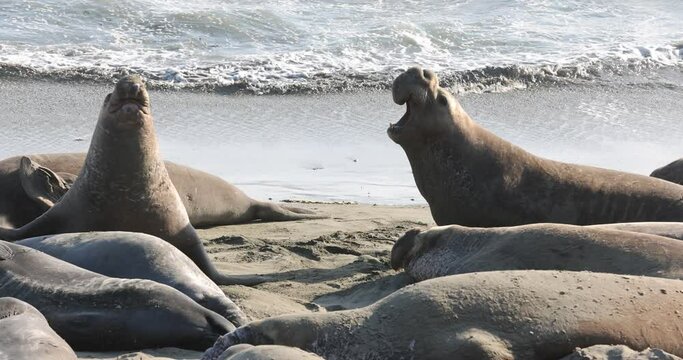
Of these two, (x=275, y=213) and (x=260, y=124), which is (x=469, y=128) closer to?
(x=275, y=213)

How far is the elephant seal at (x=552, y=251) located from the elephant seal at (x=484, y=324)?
2.70ft

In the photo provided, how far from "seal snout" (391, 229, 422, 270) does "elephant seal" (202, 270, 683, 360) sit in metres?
2.15

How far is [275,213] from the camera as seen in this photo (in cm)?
935

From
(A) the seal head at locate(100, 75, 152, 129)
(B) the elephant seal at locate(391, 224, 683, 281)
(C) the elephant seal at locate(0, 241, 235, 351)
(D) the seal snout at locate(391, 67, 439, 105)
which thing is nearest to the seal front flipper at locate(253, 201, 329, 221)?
(D) the seal snout at locate(391, 67, 439, 105)

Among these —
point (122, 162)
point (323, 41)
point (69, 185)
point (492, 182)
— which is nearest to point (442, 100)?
point (492, 182)

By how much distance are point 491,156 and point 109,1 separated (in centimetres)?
1352

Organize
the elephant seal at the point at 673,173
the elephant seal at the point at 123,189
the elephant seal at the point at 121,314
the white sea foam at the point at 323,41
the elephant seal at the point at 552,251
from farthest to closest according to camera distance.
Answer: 1. the white sea foam at the point at 323,41
2. the elephant seal at the point at 673,173
3. the elephant seal at the point at 123,189
4. the elephant seal at the point at 552,251
5. the elephant seal at the point at 121,314

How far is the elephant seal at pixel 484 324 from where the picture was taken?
4.05 m

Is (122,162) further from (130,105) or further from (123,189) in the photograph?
(130,105)

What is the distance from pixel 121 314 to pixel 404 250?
2.08m

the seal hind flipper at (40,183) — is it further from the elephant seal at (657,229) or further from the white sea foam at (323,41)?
the white sea foam at (323,41)

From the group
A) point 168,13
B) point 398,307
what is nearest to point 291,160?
point 398,307

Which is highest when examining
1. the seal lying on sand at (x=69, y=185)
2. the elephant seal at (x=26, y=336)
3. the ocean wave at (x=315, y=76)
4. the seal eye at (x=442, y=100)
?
the seal eye at (x=442, y=100)

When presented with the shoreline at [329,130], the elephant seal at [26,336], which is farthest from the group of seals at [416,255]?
the shoreline at [329,130]
